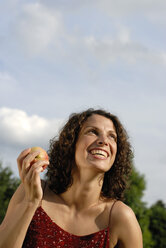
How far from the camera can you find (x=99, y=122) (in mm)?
4715

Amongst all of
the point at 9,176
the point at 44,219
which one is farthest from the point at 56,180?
the point at 9,176

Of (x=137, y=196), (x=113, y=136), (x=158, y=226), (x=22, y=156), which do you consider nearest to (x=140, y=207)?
(x=137, y=196)

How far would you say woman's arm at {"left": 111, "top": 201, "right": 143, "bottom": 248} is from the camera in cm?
439

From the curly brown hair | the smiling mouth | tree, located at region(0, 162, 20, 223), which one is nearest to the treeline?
tree, located at region(0, 162, 20, 223)

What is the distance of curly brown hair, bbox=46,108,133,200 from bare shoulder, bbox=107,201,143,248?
427 millimetres

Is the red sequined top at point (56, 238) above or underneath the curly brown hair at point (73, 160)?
underneath

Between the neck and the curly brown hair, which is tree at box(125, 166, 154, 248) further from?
the neck

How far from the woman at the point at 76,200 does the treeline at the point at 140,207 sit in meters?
19.2

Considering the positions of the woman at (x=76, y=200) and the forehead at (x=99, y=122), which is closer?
the woman at (x=76, y=200)

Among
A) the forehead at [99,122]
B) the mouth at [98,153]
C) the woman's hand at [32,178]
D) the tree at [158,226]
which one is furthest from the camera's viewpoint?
the tree at [158,226]

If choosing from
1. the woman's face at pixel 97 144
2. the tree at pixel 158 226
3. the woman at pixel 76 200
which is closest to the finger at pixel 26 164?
the woman at pixel 76 200

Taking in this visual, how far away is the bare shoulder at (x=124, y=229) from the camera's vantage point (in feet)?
14.4

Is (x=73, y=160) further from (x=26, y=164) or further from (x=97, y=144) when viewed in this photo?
(x=26, y=164)

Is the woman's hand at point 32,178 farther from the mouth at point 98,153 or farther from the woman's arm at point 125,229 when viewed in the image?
the woman's arm at point 125,229
